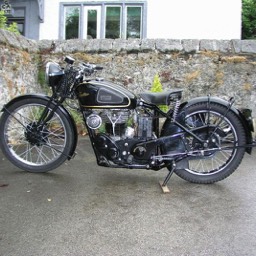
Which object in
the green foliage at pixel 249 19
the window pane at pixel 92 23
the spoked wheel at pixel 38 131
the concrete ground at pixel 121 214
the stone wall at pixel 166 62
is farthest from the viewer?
the green foliage at pixel 249 19

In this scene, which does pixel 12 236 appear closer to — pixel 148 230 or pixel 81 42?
pixel 148 230

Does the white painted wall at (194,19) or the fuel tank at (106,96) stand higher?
the white painted wall at (194,19)

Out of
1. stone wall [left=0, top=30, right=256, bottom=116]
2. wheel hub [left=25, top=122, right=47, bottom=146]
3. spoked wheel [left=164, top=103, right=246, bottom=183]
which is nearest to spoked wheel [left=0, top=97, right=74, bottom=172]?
wheel hub [left=25, top=122, right=47, bottom=146]

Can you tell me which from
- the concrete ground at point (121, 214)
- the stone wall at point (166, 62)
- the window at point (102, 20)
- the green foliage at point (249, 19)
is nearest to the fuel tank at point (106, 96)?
the concrete ground at point (121, 214)

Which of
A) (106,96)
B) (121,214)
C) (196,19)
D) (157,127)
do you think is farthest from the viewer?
(196,19)

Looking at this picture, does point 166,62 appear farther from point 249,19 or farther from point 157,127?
point 249,19

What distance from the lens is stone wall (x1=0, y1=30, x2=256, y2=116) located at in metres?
5.14

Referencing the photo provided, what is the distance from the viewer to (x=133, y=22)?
10133 millimetres

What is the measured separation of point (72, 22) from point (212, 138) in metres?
8.00

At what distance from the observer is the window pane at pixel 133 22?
396 inches

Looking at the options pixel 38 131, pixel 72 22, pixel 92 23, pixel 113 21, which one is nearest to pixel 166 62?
pixel 38 131

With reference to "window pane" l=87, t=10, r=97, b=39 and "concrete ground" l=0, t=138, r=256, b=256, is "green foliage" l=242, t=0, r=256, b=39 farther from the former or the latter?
"concrete ground" l=0, t=138, r=256, b=256

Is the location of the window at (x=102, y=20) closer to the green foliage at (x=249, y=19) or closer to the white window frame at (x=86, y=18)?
the white window frame at (x=86, y=18)

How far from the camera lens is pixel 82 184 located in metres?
3.27
